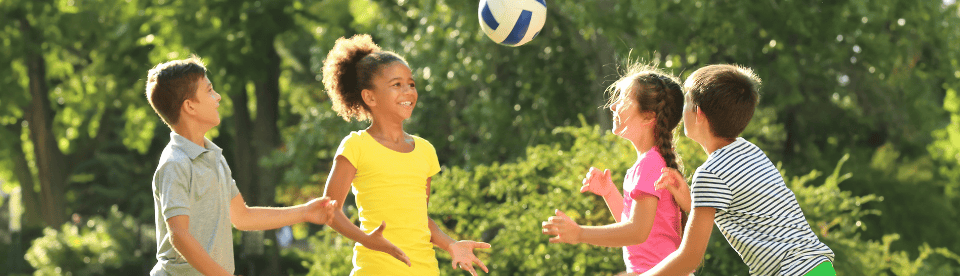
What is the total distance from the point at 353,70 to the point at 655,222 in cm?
146

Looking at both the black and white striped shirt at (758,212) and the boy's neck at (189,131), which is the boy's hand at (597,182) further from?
the boy's neck at (189,131)

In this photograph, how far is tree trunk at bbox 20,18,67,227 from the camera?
53.7ft

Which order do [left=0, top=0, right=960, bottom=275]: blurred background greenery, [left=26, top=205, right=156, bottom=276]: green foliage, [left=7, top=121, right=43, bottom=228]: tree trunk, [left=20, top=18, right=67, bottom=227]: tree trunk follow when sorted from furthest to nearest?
[left=7, top=121, right=43, bottom=228]: tree trunk
[left=20, top=18, right=67, bottom=227]: tree trunk
[left=26, top=205, right=156, bottom=276]: green foliage
[left=0, top=0, right=960, bottom=275]: blurred background greenery

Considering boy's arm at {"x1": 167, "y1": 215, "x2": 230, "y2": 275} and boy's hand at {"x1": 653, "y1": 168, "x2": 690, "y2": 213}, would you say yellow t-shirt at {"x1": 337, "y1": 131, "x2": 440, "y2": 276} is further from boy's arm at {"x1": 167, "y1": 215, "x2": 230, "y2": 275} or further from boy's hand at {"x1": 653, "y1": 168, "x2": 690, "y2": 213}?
boy's hand at {"x1": 653, "y1": 168, "x2": 690, "y2": 213}

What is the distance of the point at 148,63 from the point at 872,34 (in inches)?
424

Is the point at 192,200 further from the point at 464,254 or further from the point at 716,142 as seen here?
the point at 716,142

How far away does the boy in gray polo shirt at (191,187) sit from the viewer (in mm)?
2918

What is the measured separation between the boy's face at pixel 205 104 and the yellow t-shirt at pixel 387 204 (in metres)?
0.54

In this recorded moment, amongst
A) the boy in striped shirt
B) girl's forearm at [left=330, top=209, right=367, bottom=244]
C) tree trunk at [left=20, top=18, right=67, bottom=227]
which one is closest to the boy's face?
girl's forearm at [left=330, top=209, right=367, bottom=244]

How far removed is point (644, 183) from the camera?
128 inches

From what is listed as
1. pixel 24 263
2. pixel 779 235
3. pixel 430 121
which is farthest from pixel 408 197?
pixel 24 263

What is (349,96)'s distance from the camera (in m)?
3.81

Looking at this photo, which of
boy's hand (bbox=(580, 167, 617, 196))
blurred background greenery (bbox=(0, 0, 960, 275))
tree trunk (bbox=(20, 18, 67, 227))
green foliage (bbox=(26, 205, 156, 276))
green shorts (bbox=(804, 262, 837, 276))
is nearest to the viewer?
green shorts (bbox=(804, 262, 837, 276))

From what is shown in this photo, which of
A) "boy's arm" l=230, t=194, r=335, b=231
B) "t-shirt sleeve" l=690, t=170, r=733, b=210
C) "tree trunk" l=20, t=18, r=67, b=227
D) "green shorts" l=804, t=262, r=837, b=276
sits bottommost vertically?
"tree trunk" l=20, t=18, r=67, b=227
